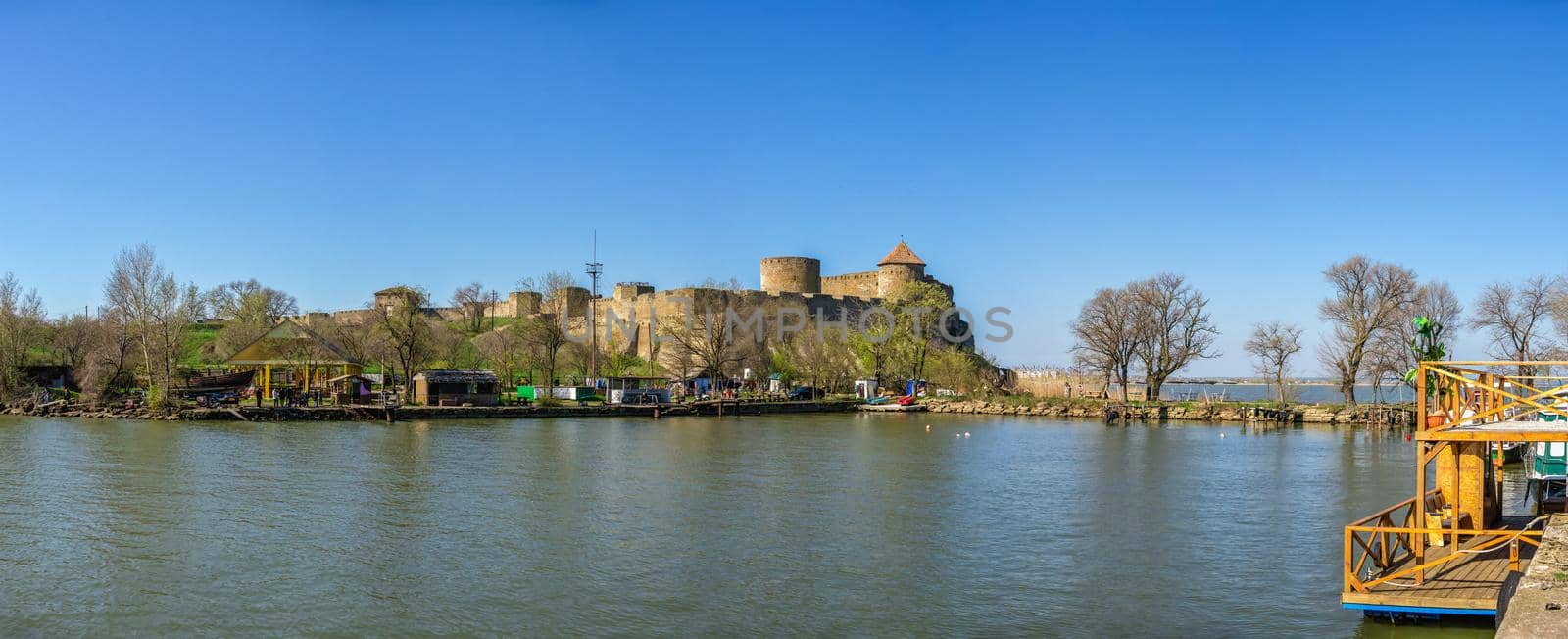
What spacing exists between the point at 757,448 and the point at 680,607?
2075 cm

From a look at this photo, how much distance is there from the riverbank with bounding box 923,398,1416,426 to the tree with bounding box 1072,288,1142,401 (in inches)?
94.3

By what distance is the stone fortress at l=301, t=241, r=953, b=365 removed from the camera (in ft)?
239

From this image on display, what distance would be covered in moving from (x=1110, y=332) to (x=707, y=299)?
83.9 feet

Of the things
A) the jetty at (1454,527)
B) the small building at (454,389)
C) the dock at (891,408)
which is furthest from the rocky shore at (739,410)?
the jetty at (1454,527)

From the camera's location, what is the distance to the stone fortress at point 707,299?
239 ft

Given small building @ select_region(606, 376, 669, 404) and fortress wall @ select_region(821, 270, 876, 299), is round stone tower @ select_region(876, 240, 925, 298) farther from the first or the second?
small building @ select_region(606, 376, 669, 404)

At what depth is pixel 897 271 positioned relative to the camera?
82938 mm

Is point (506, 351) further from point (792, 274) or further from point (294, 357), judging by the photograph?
point (792, 274)

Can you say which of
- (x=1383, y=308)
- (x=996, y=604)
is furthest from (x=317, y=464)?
(x=1383, y=308)

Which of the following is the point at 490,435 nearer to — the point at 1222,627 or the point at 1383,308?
the point at 1222,627

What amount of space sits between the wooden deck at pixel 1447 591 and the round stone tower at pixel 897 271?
69.2 m

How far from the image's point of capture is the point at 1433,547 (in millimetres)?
13305

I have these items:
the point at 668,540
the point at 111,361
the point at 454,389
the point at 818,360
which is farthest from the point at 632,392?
the point at 668,540

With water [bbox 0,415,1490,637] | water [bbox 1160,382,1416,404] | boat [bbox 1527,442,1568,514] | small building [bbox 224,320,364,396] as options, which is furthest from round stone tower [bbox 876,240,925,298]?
boat [bbox 1527,442,1568,514]
